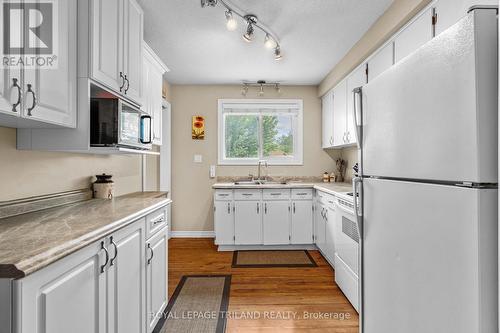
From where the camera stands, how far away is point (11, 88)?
1100mm

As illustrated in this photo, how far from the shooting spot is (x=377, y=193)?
137 cm

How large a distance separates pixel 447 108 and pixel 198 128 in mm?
3815

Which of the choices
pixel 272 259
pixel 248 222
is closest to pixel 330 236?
pixel 272 259

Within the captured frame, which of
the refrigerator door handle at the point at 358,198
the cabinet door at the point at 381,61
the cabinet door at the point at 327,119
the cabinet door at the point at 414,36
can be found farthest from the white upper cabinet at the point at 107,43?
the cabinet door at the point at 327,119

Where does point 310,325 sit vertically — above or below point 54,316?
below

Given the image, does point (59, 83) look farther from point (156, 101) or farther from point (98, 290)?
point (156, 101)

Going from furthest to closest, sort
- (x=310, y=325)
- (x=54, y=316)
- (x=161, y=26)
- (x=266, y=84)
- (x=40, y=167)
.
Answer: (x=266, y=84) < (x=161, y=26) < (x=310, y=325) < (x=40, y=167) < (x=54, y=316)

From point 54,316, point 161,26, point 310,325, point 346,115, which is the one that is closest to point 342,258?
point 310,325

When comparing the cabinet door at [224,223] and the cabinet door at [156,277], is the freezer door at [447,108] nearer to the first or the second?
the cabinet door at [156,277]

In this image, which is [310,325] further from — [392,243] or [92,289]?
[92,289]

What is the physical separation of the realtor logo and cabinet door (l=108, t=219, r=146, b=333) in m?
0.82

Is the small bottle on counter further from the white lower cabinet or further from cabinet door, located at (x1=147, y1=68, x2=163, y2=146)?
the white lower cabinet

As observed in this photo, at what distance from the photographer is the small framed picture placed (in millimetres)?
4430

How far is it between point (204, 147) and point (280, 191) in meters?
1.42
